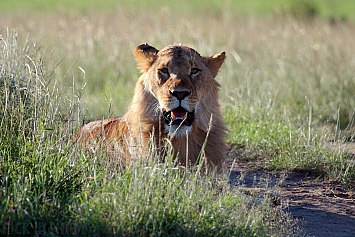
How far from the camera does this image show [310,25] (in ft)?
42.6

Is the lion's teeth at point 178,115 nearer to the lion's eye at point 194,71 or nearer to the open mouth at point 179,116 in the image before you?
the open mouth at point 179,116

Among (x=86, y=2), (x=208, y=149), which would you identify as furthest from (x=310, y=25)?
(x=86, y=2)

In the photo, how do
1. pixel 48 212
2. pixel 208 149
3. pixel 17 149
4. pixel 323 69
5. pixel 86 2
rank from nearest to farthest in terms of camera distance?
1. pixel 48 212
2. pixel 17 149
3. pixel 208 149
4. pixel 323 69
5. pixel 86 2

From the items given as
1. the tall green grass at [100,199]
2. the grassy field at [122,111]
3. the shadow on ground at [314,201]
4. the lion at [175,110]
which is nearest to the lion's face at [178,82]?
the lion at [175,110]

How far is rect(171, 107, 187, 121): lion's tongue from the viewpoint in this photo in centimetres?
492

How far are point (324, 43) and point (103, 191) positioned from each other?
710cm

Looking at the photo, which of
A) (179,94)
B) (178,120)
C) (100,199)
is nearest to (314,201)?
(178,120)

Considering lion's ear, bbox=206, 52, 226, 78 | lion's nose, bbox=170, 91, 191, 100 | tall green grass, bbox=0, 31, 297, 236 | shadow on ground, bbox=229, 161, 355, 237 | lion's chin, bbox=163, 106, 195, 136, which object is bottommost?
shadow on ground, bbox=229, 161, 355, 237

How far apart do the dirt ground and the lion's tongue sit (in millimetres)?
522

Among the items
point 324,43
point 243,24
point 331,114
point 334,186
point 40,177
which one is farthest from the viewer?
point 243,24

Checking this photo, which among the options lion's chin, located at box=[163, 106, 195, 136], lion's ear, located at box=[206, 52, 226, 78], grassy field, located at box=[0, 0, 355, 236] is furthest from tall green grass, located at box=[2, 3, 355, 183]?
lion's ear, located at box=[206, 52, 226, 78]

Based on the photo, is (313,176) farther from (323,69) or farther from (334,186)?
(323,69)

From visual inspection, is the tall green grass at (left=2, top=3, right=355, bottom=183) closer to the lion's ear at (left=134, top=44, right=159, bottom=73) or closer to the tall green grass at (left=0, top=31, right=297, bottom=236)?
the lion's ear at (left=134, top=44, right=159, bottom=73)

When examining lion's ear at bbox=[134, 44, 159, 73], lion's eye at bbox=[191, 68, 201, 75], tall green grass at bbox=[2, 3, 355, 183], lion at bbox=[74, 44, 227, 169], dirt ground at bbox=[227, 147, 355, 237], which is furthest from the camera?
tall green grass at bbox=[2, 3, 355, 183]
